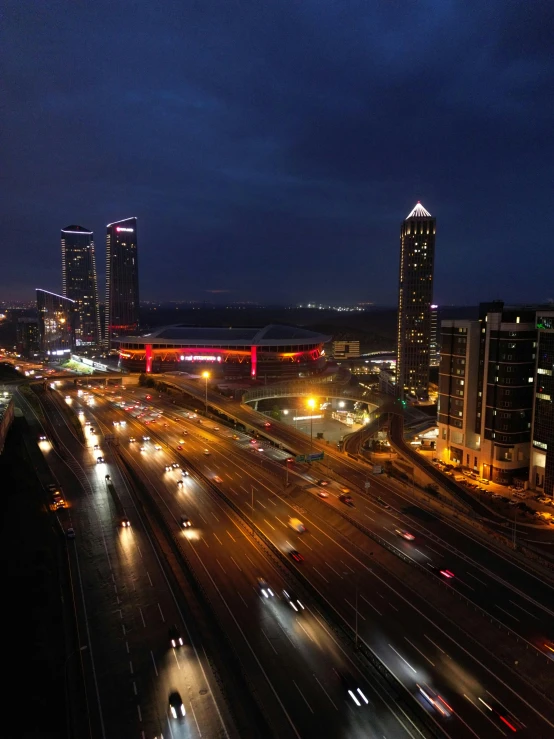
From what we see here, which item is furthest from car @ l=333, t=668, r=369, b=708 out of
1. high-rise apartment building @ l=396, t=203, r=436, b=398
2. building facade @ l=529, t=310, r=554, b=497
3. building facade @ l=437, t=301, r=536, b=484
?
high-rise apartment building @ l=396, t=203, r=436, b=398

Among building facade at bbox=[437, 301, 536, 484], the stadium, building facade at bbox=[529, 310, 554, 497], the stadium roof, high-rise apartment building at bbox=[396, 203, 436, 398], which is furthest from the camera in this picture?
the stadium roof

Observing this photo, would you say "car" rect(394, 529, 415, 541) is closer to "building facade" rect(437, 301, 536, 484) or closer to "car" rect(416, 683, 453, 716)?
"car" rect(416, 683, 453, 716)

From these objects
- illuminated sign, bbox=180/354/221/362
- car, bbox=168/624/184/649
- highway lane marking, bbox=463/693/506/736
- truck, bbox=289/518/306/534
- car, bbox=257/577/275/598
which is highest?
illuminated sign, bbox=180/354/221/362

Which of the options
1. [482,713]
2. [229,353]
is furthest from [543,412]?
[229,353]

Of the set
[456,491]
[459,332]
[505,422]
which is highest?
[459,332]

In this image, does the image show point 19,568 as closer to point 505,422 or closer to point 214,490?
point 214,490

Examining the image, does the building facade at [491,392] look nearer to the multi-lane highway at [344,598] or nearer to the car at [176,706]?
the multi-lane highway at [344,598]

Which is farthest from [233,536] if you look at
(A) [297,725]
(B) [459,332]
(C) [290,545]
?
(B) [459,332]

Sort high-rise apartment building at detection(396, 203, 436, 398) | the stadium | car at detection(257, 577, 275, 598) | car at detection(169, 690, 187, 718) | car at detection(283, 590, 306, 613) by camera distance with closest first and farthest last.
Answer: car at detection(169, 690, 187, 718), car at detection(283, 590, 306, 613), car at detection(257, 577, 275, 598), high-rise apartment building at detection(396, 203, 436, 398), the stadium
